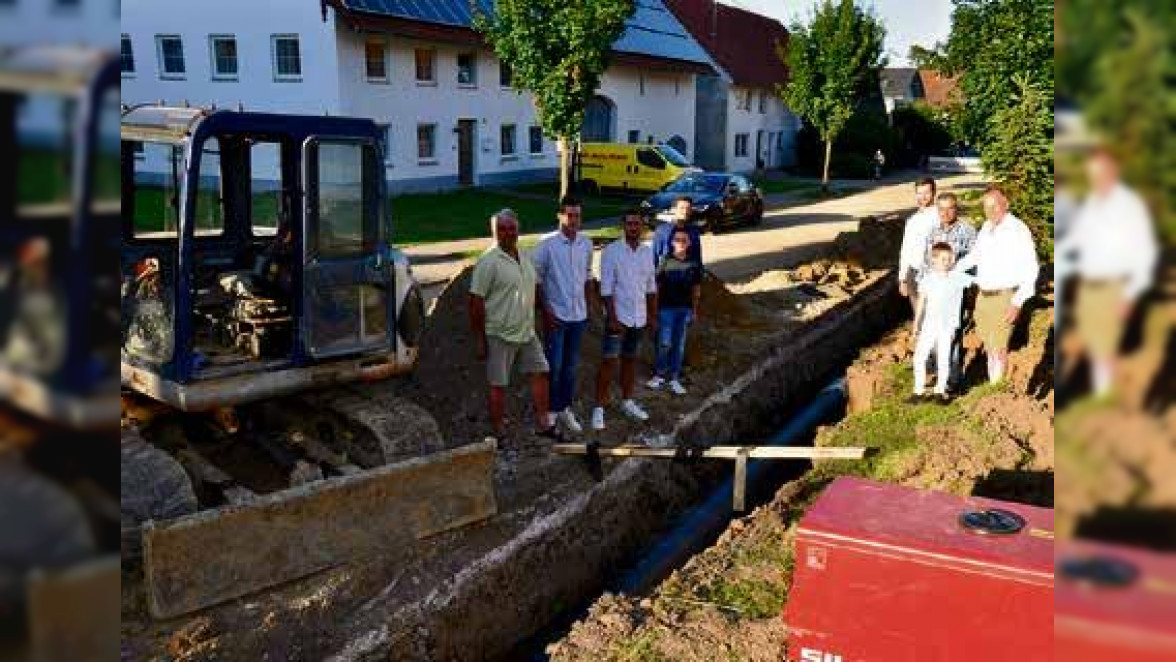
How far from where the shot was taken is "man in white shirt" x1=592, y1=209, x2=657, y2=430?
744 cm

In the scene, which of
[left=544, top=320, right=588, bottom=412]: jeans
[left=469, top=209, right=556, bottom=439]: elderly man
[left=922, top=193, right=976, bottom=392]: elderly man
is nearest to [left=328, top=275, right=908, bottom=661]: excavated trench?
[left=544, top=320, right=588, bottom=412]: jeans

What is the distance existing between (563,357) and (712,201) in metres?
13.0

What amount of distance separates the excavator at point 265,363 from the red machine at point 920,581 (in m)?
2.47

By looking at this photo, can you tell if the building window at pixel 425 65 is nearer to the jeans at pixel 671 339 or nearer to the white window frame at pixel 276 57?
the white window frame at pixel 276 57

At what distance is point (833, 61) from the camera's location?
2747 centimetres

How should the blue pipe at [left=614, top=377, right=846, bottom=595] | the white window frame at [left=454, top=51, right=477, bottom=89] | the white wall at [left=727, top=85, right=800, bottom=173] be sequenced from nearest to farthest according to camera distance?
the blue pipe at [left=614, top=377, right=846, bottom=595] → the white window frame at [left=454, top=51, right=477, bottom=89] → the white wall at [left=727, top=85, right=800, bottom=173]

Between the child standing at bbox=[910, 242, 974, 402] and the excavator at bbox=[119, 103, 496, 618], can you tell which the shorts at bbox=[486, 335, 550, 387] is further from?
the child standing at bbox=[910, 242, 974, 402]

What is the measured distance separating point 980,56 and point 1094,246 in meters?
15.1

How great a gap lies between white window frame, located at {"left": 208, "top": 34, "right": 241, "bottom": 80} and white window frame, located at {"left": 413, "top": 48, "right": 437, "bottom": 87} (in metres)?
4.15

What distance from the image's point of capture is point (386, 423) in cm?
654

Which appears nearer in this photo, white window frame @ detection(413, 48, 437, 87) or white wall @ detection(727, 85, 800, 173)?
white window frame @ detection(413, 48, 437, 87)

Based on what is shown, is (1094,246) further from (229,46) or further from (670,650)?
(229,46)

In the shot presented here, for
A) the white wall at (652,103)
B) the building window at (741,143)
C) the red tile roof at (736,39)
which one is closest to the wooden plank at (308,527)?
the white wall at (652,103)

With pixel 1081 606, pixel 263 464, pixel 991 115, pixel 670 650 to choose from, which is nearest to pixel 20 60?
pixel 1081 606
